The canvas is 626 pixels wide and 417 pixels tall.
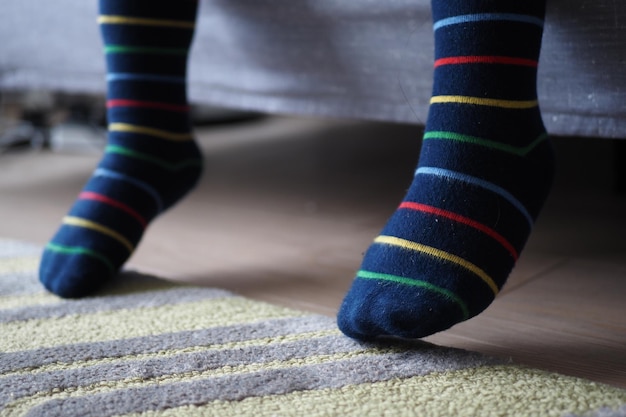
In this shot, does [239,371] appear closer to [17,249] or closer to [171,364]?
[171,364]

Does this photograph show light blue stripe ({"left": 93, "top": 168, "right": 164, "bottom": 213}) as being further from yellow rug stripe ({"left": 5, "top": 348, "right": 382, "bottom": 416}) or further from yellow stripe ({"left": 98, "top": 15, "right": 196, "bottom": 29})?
yellow rug stripe ({"left": 5, "top": 348, "right": 382, "bottom": 416})

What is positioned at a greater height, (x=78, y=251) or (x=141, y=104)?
(x=141, y=104)

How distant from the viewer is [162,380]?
0.45m

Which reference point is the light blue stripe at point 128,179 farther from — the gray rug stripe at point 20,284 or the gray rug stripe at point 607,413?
the gray rug stripe at point 607,413

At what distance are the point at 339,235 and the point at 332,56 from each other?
0.21 meters

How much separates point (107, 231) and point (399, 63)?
0.32 metres

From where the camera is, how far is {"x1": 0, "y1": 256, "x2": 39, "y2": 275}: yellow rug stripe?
2.35 feet

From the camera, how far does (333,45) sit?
2.53 ft

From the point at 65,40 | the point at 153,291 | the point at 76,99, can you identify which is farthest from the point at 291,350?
the point at 76,99

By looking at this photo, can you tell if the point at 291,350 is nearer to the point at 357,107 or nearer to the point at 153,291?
Result: the point at 153,291

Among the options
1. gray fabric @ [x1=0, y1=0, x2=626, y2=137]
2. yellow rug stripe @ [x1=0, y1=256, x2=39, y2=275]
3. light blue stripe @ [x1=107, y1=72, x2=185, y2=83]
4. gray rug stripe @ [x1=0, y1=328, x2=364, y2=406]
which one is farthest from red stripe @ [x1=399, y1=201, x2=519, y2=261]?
yellow rug stripe @ [x1=0, y1=256, x2=39, y2=275]

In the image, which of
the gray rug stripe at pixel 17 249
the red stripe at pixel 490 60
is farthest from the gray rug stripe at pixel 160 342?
the gray rug stripe at pixel 17 249

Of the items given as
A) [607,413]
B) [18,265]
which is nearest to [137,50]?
[18,265]

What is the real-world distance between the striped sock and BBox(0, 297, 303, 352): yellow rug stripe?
0.08 metres
